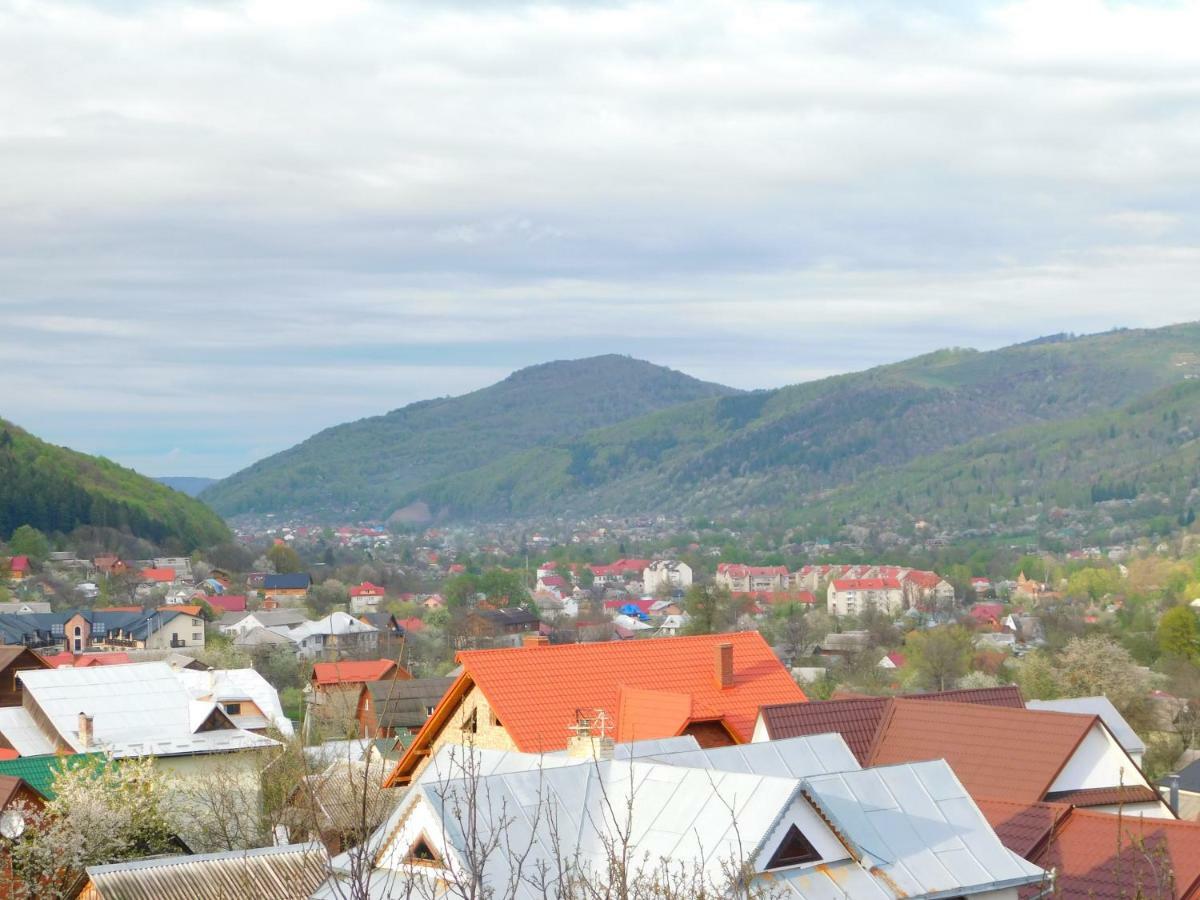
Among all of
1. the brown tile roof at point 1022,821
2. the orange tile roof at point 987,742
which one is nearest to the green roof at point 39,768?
the orange tile roof at point 987,742

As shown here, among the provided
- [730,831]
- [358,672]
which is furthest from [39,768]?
[358,672]

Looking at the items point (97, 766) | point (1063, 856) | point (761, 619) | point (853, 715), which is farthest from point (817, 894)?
point (761, 619)

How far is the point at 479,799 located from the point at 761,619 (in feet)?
299

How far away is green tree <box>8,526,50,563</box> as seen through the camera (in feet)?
397

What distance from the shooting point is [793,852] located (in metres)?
12.5

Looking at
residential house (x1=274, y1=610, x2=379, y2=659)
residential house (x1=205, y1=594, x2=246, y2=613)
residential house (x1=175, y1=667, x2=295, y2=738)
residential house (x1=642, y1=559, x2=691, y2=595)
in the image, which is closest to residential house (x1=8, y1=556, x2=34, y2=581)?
residential house (x1=205, y1=594, x2=246, y2=613)

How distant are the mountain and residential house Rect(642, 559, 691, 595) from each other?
4454cm

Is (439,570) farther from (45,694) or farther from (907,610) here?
(45,694)

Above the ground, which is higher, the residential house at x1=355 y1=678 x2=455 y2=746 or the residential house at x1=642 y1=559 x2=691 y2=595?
the residential house at x1=355 y1=678 x2=455 y2=746

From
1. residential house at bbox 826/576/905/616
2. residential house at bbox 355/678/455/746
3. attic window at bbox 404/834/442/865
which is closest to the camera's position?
attic window at bbox 404/834/442/865

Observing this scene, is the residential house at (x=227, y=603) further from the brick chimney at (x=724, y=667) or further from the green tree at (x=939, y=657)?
the brick chimney at (x=724, y=667)

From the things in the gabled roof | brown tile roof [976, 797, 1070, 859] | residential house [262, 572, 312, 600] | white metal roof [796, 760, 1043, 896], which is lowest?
residential house [262, 572, 312, 600]

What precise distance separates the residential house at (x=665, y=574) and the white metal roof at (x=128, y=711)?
131584mm

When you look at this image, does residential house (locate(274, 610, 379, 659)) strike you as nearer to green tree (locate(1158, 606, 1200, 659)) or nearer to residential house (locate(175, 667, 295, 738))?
green tree (locate(1158, 606, 1200, 659))
